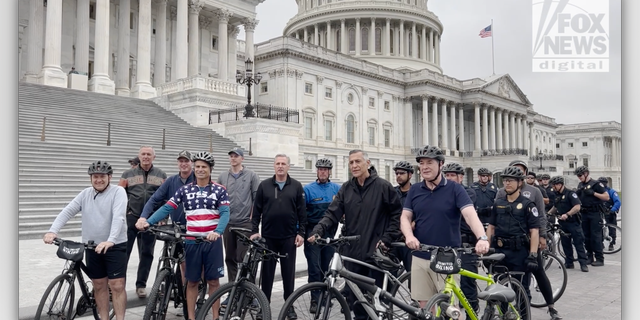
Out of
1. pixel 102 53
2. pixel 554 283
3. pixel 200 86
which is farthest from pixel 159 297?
pixel 102 53

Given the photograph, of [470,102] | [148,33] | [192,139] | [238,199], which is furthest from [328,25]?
[238,199]

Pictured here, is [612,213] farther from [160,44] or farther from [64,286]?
[160,44]

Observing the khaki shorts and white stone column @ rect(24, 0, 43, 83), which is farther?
white stone column @ rect(24, 0, 43, 83)

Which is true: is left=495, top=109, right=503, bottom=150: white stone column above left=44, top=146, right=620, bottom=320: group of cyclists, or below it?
above

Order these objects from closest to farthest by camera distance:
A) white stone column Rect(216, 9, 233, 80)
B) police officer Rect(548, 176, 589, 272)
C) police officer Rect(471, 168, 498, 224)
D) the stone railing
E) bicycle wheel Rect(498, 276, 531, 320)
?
bicycle wheel Rect(498, 276, 531, 320) → police officer Rect(471, 168, 498, 224) → police officer Rect(548, 176, 589, 272) → the stone railing → white stone column Rect(216, 9, 233, 80)

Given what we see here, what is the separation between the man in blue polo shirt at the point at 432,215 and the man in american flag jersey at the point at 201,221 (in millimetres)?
2365

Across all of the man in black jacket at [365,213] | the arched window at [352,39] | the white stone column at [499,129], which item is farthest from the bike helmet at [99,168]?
the white stone column at [499,129]

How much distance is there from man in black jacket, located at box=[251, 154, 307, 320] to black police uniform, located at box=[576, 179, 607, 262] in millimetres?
8482

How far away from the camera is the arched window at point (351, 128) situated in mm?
59969

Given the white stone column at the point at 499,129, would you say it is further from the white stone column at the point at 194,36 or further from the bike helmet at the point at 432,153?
the bike helmet at the point at 432,153

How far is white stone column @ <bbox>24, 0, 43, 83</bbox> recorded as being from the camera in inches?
1201

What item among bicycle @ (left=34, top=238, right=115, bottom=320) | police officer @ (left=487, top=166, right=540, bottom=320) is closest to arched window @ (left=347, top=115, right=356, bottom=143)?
police officer @ (left=487, top=166, right=540, bottom=320)

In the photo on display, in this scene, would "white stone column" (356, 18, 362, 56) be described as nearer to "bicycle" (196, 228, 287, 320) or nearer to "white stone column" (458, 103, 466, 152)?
"white stone column" (458, 103, 466, 152)

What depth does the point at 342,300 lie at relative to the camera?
17.1ft
